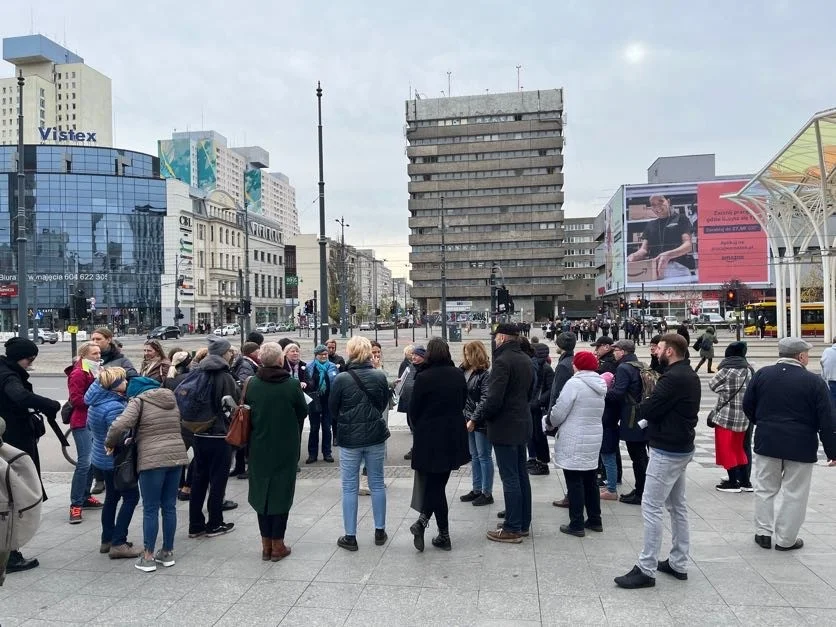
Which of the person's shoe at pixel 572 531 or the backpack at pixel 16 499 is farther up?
the backpack at pixel 16 499

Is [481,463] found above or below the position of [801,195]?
below

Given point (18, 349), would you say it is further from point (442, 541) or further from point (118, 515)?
point (442, 541)

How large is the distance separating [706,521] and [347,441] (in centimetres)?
367

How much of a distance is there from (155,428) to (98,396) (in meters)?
0.97

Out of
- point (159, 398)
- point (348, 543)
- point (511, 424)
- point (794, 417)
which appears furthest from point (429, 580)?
point (794, 417)

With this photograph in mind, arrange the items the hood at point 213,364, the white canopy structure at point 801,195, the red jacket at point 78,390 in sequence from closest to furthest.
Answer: the hood at point 213,364, the red jacket at point 78,390, the white canopy structure at point 801,195

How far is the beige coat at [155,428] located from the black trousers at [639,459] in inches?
181

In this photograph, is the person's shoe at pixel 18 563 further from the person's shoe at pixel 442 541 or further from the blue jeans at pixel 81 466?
the person's shoe at pixel 442 541

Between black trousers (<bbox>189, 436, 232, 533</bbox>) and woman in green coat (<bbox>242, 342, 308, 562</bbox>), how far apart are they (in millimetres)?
719

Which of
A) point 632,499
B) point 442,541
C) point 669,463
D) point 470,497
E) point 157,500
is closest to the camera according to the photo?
point 669,463

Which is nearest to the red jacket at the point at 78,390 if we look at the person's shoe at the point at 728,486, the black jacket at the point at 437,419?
the black jacket at the point at 437,419

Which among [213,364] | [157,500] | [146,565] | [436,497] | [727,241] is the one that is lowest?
[146,565]

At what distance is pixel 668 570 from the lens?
4793mm

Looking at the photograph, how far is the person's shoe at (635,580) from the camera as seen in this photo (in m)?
4.52
